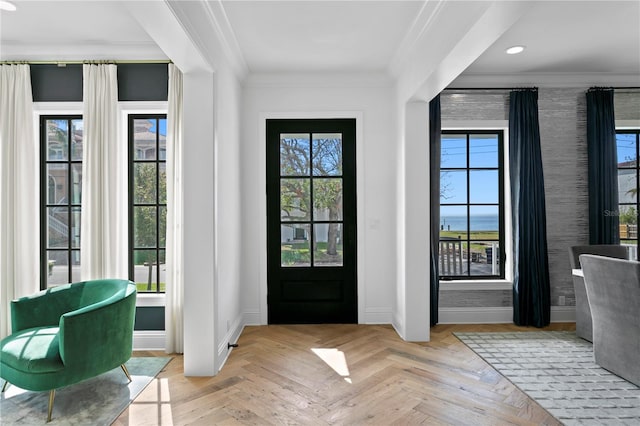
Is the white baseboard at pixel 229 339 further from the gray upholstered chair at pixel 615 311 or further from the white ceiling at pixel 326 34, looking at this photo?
the gray upholstered chair at pixel 615 311

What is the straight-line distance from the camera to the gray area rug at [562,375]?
224 cm

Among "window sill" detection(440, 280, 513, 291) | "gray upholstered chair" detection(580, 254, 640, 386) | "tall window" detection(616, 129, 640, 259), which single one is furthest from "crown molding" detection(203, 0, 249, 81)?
"tall window" detection(616, 129, 640, 259)

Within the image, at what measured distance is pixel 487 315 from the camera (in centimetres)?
407

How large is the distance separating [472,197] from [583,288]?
1379mm

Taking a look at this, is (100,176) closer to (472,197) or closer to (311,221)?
(311,221)

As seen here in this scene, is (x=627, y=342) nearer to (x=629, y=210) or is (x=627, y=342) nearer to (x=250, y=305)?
(x=629, y=210)

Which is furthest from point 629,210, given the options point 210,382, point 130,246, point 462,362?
point 130,246

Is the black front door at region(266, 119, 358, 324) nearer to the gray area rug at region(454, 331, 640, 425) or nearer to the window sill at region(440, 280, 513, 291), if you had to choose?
the window sill at region(440, 280, 513, 291)

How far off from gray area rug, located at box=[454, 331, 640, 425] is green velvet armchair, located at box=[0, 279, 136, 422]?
285 centimetres

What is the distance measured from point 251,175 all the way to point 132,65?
151 centimetres

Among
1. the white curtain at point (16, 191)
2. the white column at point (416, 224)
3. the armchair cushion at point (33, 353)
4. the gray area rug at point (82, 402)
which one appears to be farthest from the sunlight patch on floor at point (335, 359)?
the white curtain at point (16, 191)

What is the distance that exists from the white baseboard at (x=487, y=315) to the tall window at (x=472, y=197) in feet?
1.23

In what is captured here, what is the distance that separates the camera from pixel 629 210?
13.7ft

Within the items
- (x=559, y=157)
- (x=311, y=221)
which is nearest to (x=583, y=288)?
(x=559, y=157)
